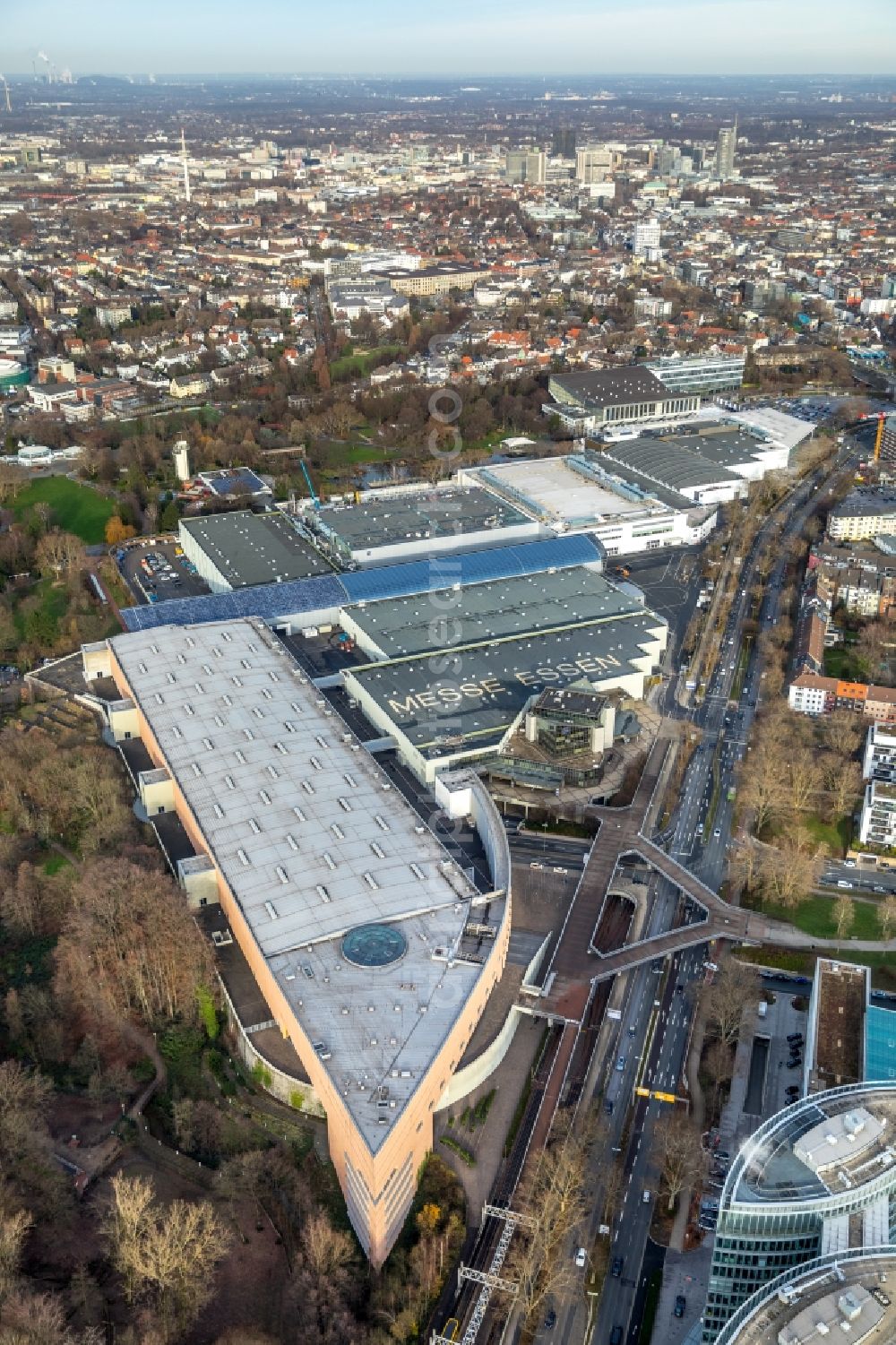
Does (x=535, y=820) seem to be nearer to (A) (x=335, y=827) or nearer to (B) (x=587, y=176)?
(A) (x=335, y=827)

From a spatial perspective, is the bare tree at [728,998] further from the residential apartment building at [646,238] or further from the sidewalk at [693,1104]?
the residential apartment building at [646,238]

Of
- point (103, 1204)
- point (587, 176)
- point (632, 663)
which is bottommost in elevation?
point (103, 1204)

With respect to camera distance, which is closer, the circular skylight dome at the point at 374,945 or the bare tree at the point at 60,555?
the circular skylight dome at the point at 374,945

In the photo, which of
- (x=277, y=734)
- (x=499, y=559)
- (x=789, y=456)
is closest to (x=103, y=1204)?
(x=277, y=734)

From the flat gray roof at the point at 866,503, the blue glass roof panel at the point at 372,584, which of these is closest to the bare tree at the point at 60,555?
the blue glass roof panel at the point at 372,584

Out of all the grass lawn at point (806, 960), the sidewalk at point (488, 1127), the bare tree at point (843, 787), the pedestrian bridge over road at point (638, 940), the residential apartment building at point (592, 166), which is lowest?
the sidewalk at point (488, 1127)

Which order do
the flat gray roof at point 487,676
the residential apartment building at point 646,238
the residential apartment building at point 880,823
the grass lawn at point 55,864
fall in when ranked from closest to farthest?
the grass lawn at point 55,864, the residential apartment building at point 880,823, the flat gray roof at point 487,676, the residential apartment building at point 646,238
